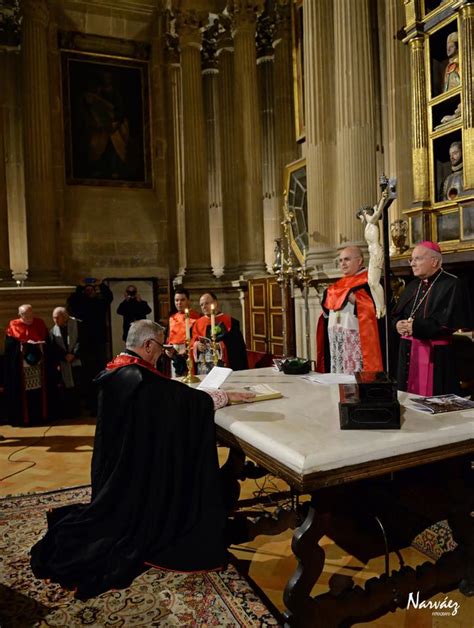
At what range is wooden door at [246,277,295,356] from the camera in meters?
9.15

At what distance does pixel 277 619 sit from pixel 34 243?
9231mm

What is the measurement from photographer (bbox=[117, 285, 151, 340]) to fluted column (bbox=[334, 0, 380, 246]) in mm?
5560

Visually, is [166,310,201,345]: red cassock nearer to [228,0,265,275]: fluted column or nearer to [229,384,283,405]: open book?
[228,0,265,275]: fluted column

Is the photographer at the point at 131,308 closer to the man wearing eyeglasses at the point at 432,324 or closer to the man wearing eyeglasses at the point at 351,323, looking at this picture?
the man wearing eyeglasses at the point at 351,323

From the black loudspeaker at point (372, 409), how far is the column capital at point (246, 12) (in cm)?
1032

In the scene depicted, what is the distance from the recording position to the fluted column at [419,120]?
5.74 metres

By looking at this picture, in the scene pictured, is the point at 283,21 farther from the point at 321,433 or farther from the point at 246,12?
the point at 321,433

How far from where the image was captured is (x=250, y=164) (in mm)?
10734

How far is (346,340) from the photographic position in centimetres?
454

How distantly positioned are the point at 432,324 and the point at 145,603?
2445 mm

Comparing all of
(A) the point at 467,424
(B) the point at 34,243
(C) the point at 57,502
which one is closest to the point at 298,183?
(B) the point at 34,243

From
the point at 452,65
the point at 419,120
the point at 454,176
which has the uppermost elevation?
the point at 452,65

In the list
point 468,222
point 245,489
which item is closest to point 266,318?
point 468,222

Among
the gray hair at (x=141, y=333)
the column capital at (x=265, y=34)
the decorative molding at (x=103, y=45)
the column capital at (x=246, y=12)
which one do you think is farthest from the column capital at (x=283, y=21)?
the gray hair at (x=141, y=333)
